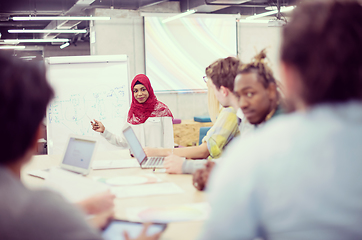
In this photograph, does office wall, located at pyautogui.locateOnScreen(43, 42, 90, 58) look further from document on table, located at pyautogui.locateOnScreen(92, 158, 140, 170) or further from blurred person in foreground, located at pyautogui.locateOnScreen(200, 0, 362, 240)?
blurred person in foreground, located at pyautogui.locateOnScreen(200, 0, 362, 240)

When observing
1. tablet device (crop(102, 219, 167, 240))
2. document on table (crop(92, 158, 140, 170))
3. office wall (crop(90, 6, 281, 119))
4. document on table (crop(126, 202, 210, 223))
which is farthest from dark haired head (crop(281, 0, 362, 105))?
office wall (crop(90, 6, 281, 119))

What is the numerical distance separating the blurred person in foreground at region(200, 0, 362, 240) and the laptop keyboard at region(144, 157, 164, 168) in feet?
5.29

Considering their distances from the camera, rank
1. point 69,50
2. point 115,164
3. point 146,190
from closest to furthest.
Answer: point 146,190 → point 115,164 → point 69,50

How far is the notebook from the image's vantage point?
2.05 metres

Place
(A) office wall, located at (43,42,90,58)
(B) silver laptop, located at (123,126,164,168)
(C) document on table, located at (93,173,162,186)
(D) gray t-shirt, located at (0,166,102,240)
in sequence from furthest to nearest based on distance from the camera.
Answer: (A) office wall, located at (43,42,90,58) < (B) silver laptop, located at (123,126,164,168) < (C) document on table, located at (93,173,162,186) < (D) gray t-shirt, located at (0,166,102,240)

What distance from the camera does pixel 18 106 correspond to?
2.29ft

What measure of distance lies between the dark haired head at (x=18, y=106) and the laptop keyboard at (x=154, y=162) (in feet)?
5.21

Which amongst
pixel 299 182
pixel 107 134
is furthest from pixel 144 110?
pixel 299 182

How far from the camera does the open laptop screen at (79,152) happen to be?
2.06m

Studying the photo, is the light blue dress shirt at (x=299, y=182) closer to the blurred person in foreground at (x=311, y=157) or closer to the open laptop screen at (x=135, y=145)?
the blurred person in foreground at (x=311, y=157)

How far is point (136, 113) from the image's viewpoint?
3.34 meters

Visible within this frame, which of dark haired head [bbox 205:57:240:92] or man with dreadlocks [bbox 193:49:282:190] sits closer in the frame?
man with dreadlocks [bbox 193:49:282:190]

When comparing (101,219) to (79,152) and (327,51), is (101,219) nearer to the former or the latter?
(327,51)

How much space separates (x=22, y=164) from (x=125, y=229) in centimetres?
49
